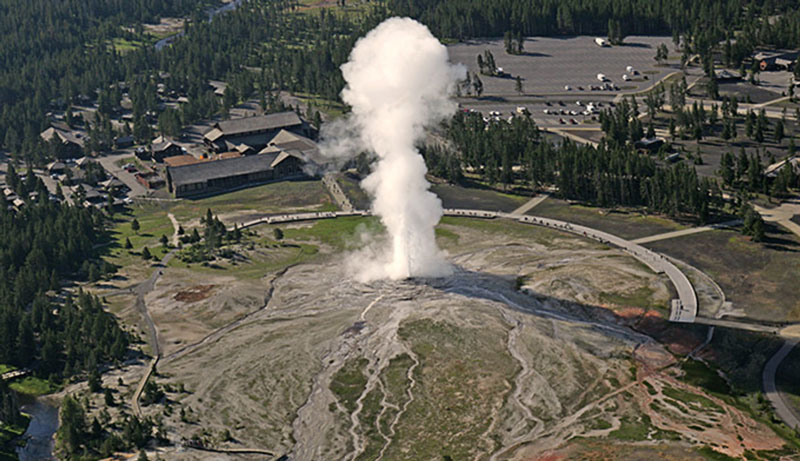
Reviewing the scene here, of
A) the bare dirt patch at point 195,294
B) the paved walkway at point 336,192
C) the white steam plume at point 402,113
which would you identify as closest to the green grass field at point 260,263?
the bare dirt patch at point 195,294

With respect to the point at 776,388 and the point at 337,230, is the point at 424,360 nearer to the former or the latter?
the point at 776,388

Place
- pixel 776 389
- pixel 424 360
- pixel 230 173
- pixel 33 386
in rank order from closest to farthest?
pixel 776 389
pixel 424 360
pixel 33 386
pixel 230 173

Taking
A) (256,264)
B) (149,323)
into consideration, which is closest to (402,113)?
(256,264)

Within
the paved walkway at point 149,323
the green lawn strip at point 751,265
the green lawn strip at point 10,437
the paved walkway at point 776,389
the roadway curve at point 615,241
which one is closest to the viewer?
the paved walkway at point 776,389

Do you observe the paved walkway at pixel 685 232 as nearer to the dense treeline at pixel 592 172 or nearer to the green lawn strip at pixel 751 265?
the green lawn strip at pixel 751 265

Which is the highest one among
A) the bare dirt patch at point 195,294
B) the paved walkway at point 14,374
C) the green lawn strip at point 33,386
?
the bare dirt patch at point 195,294

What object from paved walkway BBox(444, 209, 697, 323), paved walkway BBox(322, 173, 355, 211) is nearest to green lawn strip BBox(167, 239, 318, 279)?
paved walkway BBox(322, 173, 355, 211)
